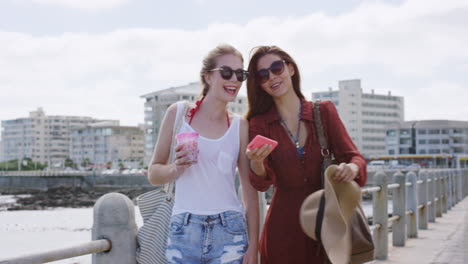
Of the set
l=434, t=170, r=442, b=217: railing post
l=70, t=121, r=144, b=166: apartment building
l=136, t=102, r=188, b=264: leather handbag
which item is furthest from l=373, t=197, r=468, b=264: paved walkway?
l=70, t=121, r=144, b=166: apartment building

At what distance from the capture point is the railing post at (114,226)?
9.87 ft

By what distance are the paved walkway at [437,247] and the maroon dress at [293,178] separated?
4.96 m

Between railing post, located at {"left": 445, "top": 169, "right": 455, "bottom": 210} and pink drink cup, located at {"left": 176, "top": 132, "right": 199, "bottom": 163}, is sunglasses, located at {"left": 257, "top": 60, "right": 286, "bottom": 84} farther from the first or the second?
railing post, located at {"left": 445, "top": 169, "right": 455, "bottom": 210}

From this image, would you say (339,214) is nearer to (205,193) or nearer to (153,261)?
(205,193)

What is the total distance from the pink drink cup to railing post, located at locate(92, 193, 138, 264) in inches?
20.7

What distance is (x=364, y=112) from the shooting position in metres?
144

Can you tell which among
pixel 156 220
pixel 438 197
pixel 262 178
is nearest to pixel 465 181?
pixel 438 197

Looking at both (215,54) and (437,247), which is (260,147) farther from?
(437,247)

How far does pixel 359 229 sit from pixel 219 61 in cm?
108

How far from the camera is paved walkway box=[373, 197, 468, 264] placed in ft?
25.6

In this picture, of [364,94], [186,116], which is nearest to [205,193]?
[186,116]

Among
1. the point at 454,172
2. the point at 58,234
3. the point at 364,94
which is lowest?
the point at 58,234

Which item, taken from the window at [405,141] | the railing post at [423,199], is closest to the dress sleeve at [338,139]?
the railing post at [423,199]

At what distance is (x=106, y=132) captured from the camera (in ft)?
524
